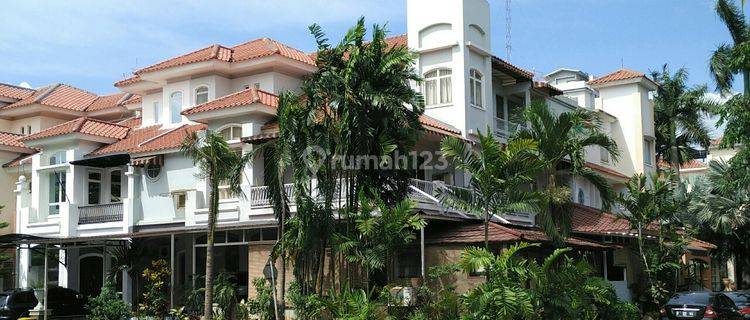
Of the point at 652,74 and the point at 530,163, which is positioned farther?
the point at 652,74

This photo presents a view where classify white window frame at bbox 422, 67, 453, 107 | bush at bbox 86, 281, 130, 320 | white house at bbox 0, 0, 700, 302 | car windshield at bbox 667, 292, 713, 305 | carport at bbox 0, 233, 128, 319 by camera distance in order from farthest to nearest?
white window frame at bbox 422, 67, 453, 107 → carport at bbox 0, 233, 128, 319 → white house at bbox 0, 0, 700, 302 → bush at bbox 86, 281, 130, 320 → car windshield at bbox 667, 292, 713, 305

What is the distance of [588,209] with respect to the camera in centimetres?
3600

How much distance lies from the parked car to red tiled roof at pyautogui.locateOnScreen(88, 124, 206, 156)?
539 centimetres

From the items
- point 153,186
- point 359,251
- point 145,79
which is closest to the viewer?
point 359,251

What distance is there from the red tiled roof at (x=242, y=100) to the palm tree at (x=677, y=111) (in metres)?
25.9

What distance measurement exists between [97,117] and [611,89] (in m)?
25.1

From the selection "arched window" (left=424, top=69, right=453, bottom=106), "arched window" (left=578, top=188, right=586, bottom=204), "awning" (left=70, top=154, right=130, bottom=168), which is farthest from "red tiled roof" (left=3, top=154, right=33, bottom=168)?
"arched window" (left=578, top=188, right=586, bottom=204)

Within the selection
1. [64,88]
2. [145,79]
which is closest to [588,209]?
[145,79]

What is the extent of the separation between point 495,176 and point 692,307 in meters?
8.45

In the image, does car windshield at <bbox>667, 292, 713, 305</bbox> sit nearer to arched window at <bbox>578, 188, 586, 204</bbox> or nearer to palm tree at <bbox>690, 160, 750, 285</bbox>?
arched window at <bbox>578, 188, 586, 204</bbox>

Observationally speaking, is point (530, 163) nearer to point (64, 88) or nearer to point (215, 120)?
point (215, 120)

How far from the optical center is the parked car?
27.9 meters

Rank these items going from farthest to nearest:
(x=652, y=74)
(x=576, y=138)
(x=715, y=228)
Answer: (x=652, y=74)
(x=715, y=228)
(x=576, y=138)

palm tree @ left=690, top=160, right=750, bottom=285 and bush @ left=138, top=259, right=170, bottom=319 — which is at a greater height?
palm tree @ left=690, top=160, right=750, bottom=285
